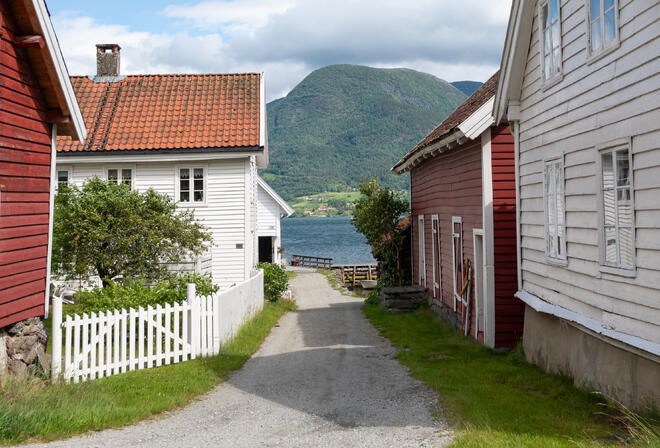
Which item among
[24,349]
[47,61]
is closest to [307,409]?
[24,349]

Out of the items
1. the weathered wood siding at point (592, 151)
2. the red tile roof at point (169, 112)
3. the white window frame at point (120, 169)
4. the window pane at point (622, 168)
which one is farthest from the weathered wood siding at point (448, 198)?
the white window frame at point (120, 169)

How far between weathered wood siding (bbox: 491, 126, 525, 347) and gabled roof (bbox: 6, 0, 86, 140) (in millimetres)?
8742

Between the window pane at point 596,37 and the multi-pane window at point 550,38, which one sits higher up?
the multi-pane window at point 550,38

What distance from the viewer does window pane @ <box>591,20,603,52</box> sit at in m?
8.45

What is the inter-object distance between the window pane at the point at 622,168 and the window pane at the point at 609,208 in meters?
0.26

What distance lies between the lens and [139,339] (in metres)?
10.9

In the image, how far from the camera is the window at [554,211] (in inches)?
383

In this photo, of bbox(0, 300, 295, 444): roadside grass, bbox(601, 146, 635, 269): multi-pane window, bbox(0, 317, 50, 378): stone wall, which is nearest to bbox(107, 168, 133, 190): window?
bbox(0, 300, 295, 444): roadside grass

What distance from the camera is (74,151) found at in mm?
21062

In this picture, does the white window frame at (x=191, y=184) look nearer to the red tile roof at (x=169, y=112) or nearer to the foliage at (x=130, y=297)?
the red tile roof at (x=169, y=112)

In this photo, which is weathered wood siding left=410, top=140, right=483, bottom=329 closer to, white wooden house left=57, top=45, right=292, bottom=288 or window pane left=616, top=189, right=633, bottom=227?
window pane left=616, top=189, right=633, bottom=227

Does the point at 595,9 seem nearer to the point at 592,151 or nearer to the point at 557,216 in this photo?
the point at 592,151

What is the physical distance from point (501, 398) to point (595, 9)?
5.84m

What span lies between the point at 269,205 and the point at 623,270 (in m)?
34.9
